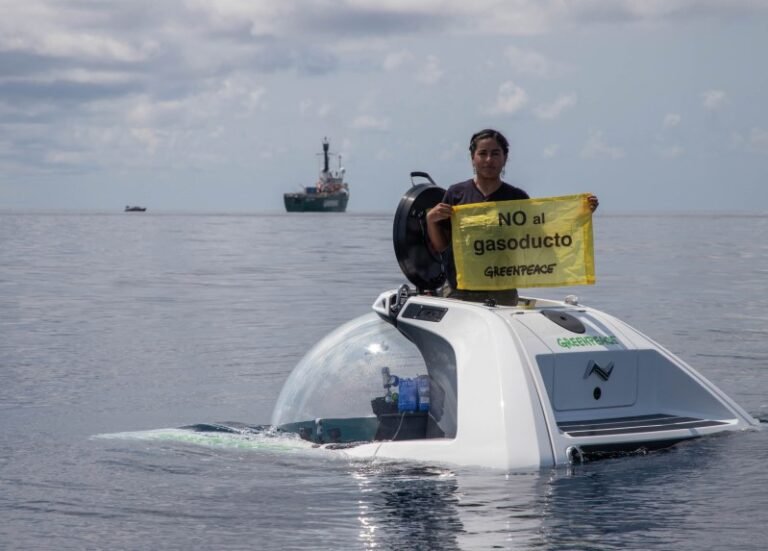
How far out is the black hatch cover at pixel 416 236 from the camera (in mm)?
8094

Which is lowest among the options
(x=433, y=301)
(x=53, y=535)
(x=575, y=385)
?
(x=53, y=535)

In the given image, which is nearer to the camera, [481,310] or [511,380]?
[511,380]

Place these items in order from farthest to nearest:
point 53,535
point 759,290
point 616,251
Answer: point 616,251 → point 759,290 → point 53,535

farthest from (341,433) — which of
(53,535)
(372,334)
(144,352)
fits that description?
(144,352)

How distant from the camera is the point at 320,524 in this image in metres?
6.11

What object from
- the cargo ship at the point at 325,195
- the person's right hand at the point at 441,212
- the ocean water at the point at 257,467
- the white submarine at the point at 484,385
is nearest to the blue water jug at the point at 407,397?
the white submarine at the point at 484,385

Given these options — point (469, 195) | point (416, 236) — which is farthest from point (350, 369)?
point (469, 195)

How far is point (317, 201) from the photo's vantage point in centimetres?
14675

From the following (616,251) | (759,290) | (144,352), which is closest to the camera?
(144,352)

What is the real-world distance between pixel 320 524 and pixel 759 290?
64.3ft

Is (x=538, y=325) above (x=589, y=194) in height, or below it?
below

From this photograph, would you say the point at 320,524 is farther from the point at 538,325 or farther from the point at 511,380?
the point at 538,325

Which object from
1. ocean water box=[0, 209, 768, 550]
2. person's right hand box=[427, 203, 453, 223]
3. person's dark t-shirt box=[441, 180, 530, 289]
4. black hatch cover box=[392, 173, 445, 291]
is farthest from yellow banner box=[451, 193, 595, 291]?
ocean water box=[0, 209, 768, 550]

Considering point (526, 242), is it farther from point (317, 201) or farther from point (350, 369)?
point (317, 201)
